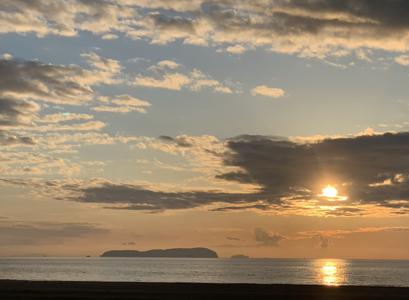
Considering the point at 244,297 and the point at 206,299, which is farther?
the point at 244,297

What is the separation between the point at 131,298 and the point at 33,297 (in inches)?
410

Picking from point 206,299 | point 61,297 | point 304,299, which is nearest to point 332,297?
point 304,299

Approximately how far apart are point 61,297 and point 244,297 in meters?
20.0

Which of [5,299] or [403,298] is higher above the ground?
[403,298]

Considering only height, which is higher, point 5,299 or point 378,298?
point 378,298

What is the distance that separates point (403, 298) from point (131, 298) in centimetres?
3056

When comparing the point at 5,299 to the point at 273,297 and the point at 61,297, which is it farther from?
Result: the point at 273,297

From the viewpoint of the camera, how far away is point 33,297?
203 feet

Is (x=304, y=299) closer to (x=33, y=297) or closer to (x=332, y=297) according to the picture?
(x=332, y=297)

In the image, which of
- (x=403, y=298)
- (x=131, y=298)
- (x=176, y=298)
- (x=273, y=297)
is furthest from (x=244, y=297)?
(x=403, y=298)

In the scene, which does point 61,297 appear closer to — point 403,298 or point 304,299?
point 304,299

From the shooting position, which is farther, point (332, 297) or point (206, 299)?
point (332, 297)

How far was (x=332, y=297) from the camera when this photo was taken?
6612 cm

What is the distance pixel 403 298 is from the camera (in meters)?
66.3
